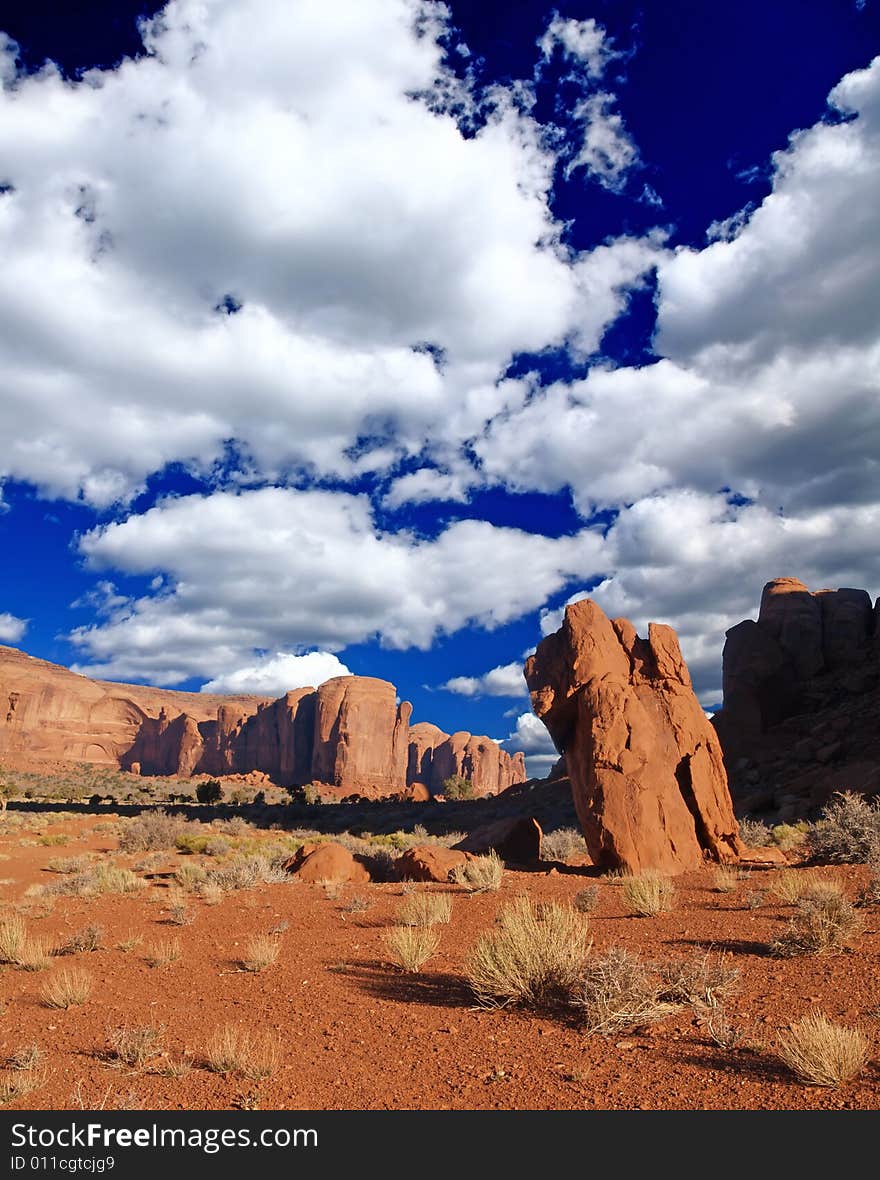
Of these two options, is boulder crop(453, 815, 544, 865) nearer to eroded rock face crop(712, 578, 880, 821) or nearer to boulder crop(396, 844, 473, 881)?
boulder crop(396, 844, 473, 881)

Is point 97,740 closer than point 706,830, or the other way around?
point 706,830

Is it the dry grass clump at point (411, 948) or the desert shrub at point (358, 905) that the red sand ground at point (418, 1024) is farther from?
the desert shrub at point (358, 905)

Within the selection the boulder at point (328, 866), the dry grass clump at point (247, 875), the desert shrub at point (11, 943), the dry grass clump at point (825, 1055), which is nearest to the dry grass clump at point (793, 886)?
the dry grass clump at point (825, 1055)

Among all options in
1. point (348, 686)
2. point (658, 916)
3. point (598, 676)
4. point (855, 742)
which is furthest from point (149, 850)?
point (348, 686)

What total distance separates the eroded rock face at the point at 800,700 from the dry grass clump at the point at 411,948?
22743 mm

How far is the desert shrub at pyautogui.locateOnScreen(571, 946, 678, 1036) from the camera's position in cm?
539

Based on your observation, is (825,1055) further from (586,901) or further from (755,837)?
(755,837)

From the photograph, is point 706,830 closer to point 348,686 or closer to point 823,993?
point 823,993

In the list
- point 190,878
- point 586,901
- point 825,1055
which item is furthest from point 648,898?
point 190,878

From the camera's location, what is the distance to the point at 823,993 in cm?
588

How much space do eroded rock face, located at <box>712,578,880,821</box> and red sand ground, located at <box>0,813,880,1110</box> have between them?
21.0 m

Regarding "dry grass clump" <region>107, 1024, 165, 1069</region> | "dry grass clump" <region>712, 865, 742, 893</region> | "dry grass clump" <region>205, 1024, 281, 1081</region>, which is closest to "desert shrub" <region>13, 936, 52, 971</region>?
"dry grass clump" <region>107, 1024, 165, 1069</region>

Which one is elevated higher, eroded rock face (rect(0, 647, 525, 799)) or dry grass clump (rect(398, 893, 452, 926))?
eroded rock face (rect(0, 647, 525, 799))

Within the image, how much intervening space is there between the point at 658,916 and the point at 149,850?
68.9ft
